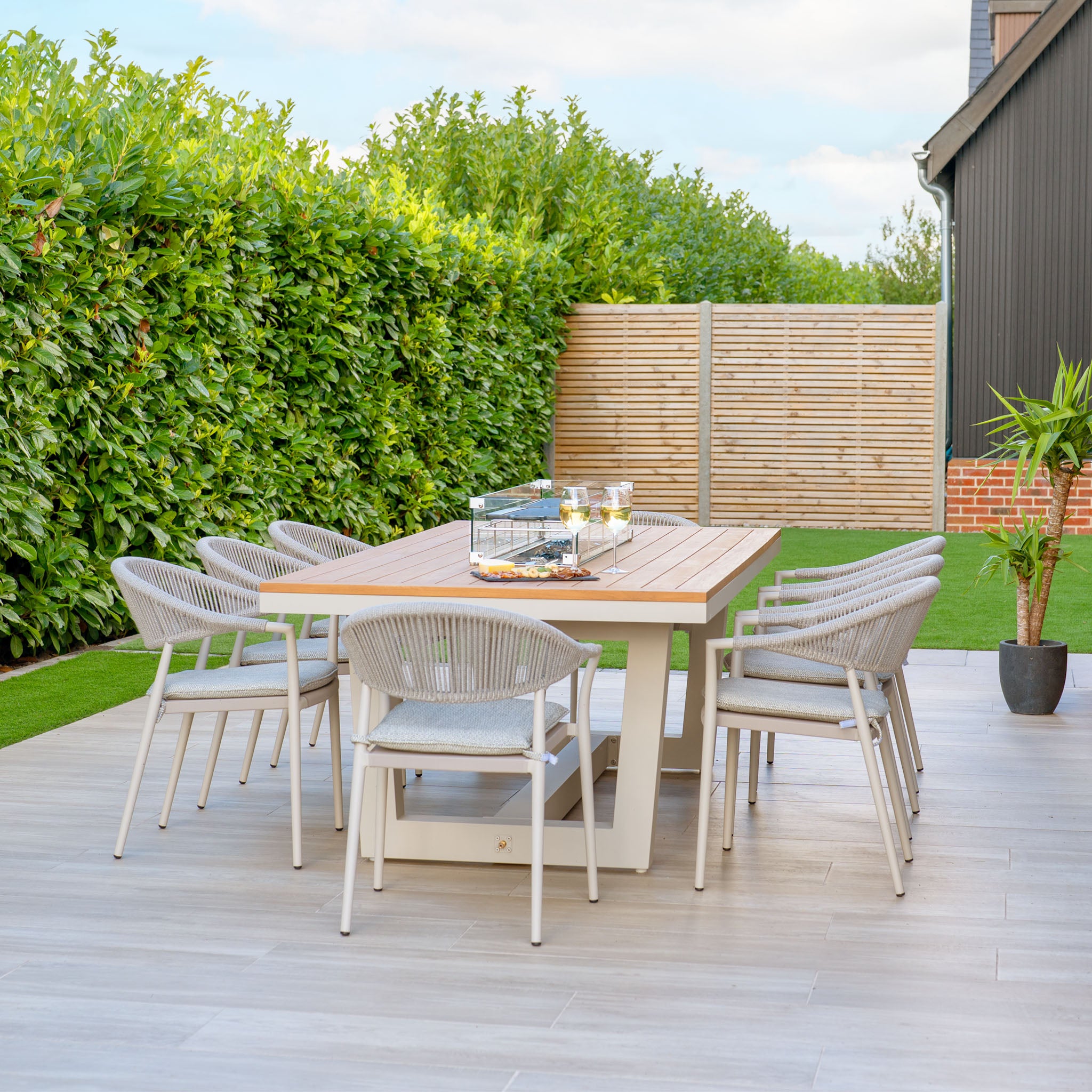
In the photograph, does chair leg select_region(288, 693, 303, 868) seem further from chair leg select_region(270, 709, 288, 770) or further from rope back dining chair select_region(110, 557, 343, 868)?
chair leg select_region(270, 709, 288, 770)

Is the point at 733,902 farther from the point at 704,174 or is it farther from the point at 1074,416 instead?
the point at 704,174

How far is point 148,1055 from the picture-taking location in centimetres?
281

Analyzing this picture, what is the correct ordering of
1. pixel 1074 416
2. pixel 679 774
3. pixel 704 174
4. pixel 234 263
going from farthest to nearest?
pixel 704 174 → pixel 234 263 → pixel 1074 416 → pixel 679 774

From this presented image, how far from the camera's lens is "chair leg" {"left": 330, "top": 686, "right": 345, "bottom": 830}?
172 inches

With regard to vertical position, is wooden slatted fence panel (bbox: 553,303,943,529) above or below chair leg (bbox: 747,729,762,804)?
above

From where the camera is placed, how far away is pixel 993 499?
13.0 meters

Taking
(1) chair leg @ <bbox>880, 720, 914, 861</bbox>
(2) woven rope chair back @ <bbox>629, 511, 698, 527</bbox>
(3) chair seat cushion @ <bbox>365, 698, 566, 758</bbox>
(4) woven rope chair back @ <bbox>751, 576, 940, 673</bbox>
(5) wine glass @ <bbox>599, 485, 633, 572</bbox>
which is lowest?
(1) chair leg @ <bbox>880, 720, 914, 861</bbox>

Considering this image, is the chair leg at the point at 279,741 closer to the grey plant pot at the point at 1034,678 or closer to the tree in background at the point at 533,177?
the grey plant pot at the point at 1034,678

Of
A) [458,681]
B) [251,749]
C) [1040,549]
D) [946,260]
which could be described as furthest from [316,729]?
[946,260]

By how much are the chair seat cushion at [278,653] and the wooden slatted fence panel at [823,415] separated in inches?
349

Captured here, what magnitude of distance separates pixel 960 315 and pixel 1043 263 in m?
0.82

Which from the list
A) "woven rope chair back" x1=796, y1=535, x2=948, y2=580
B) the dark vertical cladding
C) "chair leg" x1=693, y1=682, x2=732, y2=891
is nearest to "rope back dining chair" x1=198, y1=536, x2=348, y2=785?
"chair leg" x1=693, y1=682, x2=732, y2=891

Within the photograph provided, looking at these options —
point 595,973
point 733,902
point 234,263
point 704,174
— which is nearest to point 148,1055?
point 595,973

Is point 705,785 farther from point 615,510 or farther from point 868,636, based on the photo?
point 615,510
